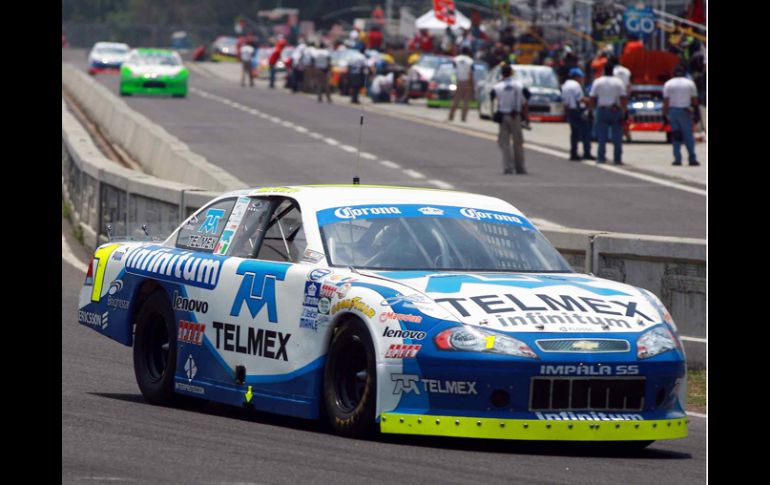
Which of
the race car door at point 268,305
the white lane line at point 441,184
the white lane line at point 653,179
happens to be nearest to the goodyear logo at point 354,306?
the race car door at point 268,305

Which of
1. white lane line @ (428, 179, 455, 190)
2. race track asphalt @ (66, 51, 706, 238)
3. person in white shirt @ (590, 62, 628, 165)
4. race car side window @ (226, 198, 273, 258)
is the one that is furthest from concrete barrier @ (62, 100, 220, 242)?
person in white shirt @ (590, 62, 628, 165)

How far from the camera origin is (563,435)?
26.2ft

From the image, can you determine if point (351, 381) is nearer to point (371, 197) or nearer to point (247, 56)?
point (371, 197)

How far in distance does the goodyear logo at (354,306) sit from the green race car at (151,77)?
144 ft

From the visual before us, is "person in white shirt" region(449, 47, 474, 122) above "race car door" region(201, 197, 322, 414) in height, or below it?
above

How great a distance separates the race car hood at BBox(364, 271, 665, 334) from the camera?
26.6 feet

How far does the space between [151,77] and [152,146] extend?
2359 centimetres

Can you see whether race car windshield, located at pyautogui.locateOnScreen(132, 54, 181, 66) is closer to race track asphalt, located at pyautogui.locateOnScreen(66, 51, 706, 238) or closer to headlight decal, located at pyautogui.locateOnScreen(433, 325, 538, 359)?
race track asphalt, located at pyautogui.locateOnScreen(66, 51, 706, 238)

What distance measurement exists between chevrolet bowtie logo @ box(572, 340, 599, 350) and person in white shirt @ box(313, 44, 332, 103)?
147 feet

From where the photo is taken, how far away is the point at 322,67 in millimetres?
53000

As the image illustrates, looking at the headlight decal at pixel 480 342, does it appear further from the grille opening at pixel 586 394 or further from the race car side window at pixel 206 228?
the race car side window at pixel 206 228
